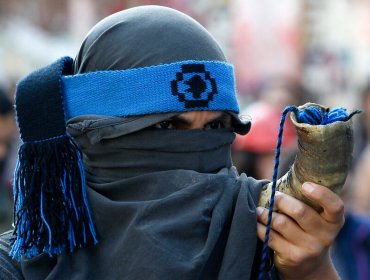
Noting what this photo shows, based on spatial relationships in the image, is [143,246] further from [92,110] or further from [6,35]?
[6,35]

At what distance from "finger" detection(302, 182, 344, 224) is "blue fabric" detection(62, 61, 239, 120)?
0.39 meters

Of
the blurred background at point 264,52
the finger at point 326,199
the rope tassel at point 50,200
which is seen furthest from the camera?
the blurred background at point 264,52

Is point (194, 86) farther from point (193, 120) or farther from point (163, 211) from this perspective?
point (163, 211)

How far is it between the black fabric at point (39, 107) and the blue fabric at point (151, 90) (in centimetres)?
5

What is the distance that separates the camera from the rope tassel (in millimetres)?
2293

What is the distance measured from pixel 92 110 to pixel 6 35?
14.1m

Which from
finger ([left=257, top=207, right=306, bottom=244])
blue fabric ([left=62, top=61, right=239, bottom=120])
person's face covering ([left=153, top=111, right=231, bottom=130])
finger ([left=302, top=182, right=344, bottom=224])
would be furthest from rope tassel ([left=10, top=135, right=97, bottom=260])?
finger ([left=302, top=182, right=344, bottom=224])

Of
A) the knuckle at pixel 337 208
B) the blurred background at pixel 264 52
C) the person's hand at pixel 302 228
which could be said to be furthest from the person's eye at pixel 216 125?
the blurred background at pixel 264 52

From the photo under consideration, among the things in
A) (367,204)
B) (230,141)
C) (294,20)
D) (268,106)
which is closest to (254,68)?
(294,20)

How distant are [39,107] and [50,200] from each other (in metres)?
0.26

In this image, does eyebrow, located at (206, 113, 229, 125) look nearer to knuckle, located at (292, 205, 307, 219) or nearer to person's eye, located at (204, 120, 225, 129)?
person's eye, located at (204, 120, 225, 129)

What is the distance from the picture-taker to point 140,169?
7.64ft

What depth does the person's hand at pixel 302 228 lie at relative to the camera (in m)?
2.10

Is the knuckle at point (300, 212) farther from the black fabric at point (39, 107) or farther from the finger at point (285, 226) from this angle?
the black fabric at point (39, 107)
